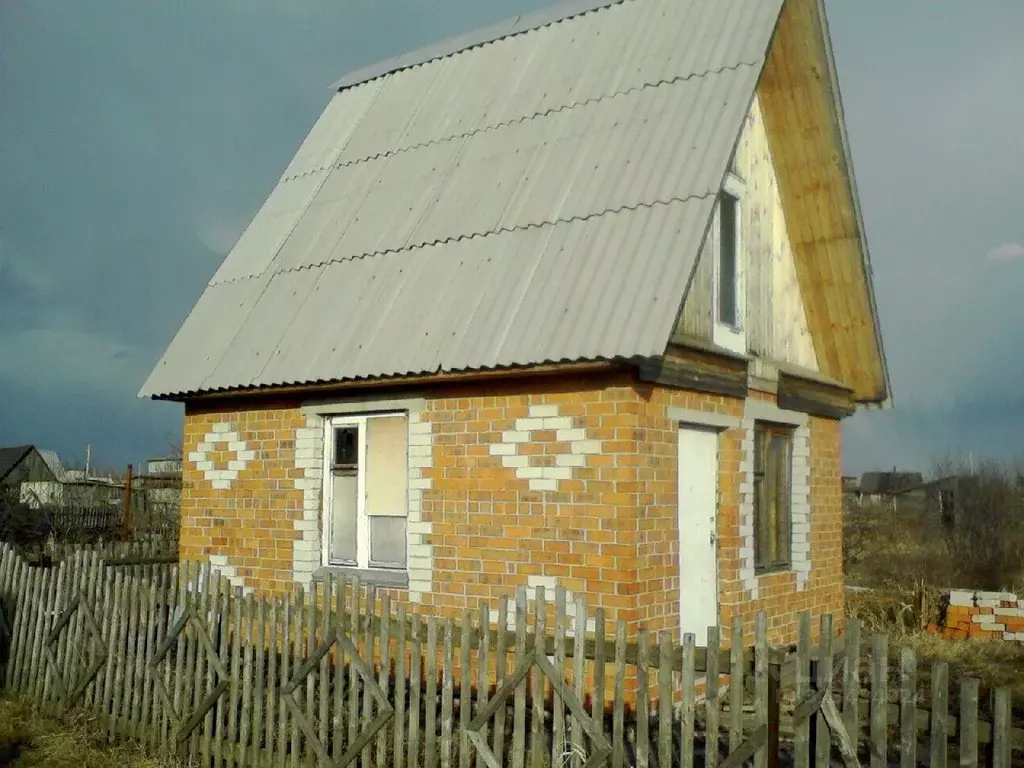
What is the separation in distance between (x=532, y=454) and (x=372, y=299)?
2.84 meters

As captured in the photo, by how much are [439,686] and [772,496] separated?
4.55 metres

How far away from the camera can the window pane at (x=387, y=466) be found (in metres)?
9.90

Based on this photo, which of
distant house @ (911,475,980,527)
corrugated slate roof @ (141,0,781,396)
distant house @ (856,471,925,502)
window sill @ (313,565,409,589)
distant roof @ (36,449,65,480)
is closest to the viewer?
corrugated slate roof @ (141,0,781,396)

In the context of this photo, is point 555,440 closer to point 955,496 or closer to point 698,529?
point 698,529

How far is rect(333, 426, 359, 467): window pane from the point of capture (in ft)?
33.7

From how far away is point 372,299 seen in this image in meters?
10.5

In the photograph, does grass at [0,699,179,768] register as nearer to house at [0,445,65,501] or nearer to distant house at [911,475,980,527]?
distant house at [911,475,980,527]

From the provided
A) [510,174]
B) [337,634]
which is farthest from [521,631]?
[510,174]

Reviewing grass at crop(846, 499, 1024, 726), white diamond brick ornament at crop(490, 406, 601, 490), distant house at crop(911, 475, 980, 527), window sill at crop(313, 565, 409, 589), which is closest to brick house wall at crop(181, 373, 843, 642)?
white diamond brick ornament at crop(490, 406, 601, 490)

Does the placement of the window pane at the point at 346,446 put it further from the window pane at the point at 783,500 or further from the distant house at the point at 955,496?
the distant house at the point at 955,496

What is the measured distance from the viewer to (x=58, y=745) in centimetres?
844

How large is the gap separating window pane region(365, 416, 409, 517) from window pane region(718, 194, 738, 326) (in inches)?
136

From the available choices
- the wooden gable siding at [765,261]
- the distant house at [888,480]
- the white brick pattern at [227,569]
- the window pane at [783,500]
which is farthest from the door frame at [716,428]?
the distant house at [888,480]

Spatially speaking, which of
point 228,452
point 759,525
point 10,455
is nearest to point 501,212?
point 228,452
